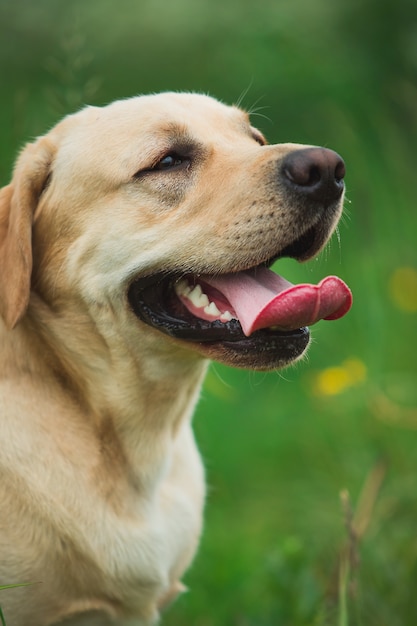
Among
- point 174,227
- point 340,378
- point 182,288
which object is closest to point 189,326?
point 182,288

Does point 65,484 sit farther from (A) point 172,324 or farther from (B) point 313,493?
(B) point 313,493

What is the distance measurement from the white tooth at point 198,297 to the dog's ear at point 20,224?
551mm

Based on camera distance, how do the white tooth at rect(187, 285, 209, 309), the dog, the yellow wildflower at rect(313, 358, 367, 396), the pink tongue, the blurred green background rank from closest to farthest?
the pink tongue < the dog < the white tooth at rect(187, 285, 209, 309) < the blurred green background < the yellow wildflower at rect(313, 358, 367, 396)

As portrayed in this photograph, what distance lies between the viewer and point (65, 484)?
9.78 ft

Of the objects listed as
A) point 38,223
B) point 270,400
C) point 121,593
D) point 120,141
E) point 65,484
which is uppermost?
point 120,141

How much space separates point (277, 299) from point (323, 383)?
1.77 m

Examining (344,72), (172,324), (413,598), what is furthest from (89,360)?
(344,72)

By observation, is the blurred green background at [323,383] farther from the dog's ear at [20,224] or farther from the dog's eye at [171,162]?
the dog's eye at [171,162]

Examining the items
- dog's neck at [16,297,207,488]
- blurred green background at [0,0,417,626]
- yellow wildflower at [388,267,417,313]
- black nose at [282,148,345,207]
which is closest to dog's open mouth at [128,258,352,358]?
dog's neck at [16,297,207,488]

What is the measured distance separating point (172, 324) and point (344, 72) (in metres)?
4.72

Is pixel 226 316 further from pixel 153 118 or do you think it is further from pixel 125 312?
pixel 153 118

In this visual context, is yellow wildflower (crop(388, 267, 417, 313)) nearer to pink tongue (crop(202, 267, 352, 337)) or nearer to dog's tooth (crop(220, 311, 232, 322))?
pink tongue (crop(202, 267, 352, 337))

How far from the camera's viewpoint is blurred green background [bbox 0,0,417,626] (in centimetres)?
364

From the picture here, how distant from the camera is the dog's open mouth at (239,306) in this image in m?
2.82
